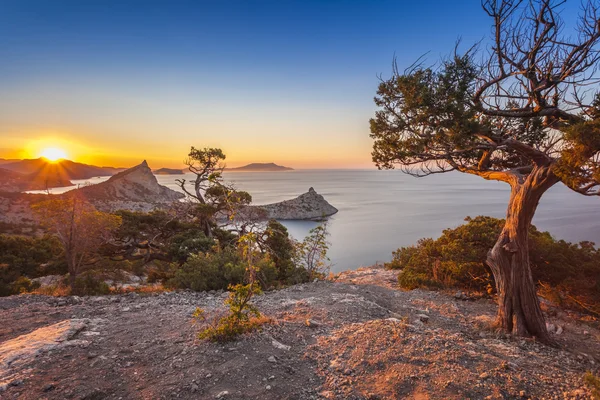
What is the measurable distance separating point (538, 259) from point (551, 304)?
1322 mm

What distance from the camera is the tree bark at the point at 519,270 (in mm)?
5611

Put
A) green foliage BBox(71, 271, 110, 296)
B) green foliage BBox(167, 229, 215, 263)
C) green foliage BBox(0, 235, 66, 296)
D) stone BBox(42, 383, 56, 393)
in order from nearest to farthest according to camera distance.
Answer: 1. stone BBox(42, 383, 56, 393)
2. green foliage BBox(71, 271, 110, 296)
3. green foliage BBox(0, 235, 66, 296)
4. green foliage BBox(167, 229, 215, 263)

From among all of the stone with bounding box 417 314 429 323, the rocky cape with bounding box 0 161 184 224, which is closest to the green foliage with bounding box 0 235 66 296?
the rocky cape with bounding box 0 161 184 224

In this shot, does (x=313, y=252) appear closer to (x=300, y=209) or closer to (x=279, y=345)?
(x=279, y=345)

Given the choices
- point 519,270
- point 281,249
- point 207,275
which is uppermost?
point 519,270

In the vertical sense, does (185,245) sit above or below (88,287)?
above

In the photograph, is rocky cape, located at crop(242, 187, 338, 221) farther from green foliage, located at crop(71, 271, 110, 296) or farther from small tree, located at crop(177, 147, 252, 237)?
green foliage, located at crop(71, 271, 110, 296)

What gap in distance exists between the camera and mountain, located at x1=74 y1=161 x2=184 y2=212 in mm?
33656

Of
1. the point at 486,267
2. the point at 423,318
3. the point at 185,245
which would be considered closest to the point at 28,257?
the point at 185,245

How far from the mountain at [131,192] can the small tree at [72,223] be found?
23.2 m

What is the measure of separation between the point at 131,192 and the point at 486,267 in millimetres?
46489

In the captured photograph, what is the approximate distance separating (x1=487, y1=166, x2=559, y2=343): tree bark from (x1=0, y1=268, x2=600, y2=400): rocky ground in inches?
16.6

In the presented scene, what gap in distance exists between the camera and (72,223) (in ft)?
27.5

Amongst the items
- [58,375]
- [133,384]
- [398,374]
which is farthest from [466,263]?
[58,375]
